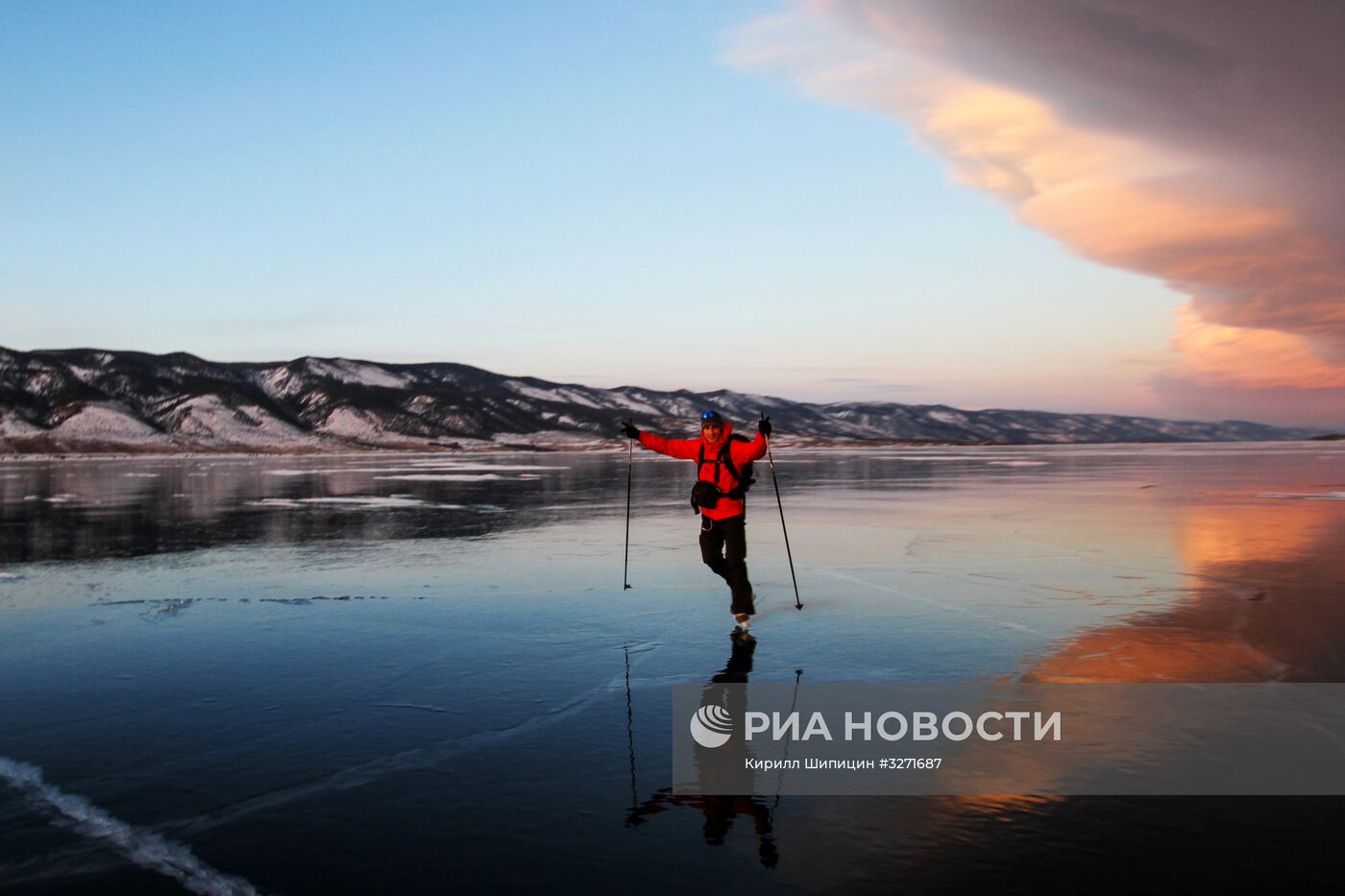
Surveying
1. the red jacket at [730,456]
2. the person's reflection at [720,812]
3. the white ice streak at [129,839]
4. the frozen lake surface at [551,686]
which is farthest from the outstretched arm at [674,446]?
the white ice streak at [129,839]

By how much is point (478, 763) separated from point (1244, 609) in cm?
862

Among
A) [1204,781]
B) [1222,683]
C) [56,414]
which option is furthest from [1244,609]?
[56,414]

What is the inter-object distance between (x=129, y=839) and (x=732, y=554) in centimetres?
628

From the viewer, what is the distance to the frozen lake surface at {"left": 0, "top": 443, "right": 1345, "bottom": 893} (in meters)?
4.50

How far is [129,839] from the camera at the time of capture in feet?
15.7

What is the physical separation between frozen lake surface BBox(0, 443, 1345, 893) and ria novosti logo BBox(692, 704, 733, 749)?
251mm

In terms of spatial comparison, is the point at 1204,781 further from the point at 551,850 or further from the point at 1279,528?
the point at 1279,528

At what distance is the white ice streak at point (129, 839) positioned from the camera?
430cm

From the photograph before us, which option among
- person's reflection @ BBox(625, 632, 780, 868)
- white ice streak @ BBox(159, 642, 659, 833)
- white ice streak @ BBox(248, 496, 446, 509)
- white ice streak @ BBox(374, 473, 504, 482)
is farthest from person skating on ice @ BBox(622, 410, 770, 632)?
white ice streak @ BBox(374, 473, 504, 482)

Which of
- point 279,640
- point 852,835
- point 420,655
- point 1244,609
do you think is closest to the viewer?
point 852,835

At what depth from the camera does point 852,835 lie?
15.7ft

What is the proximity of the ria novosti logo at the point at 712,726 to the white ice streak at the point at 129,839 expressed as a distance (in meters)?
2.88

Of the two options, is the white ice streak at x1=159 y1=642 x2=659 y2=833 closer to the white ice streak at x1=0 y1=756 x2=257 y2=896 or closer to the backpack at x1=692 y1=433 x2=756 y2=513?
the white ice streak at x1=0 y1=756 x2=257 y2=896

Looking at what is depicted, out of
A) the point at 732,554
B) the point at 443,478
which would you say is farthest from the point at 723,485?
the point at 443,478
